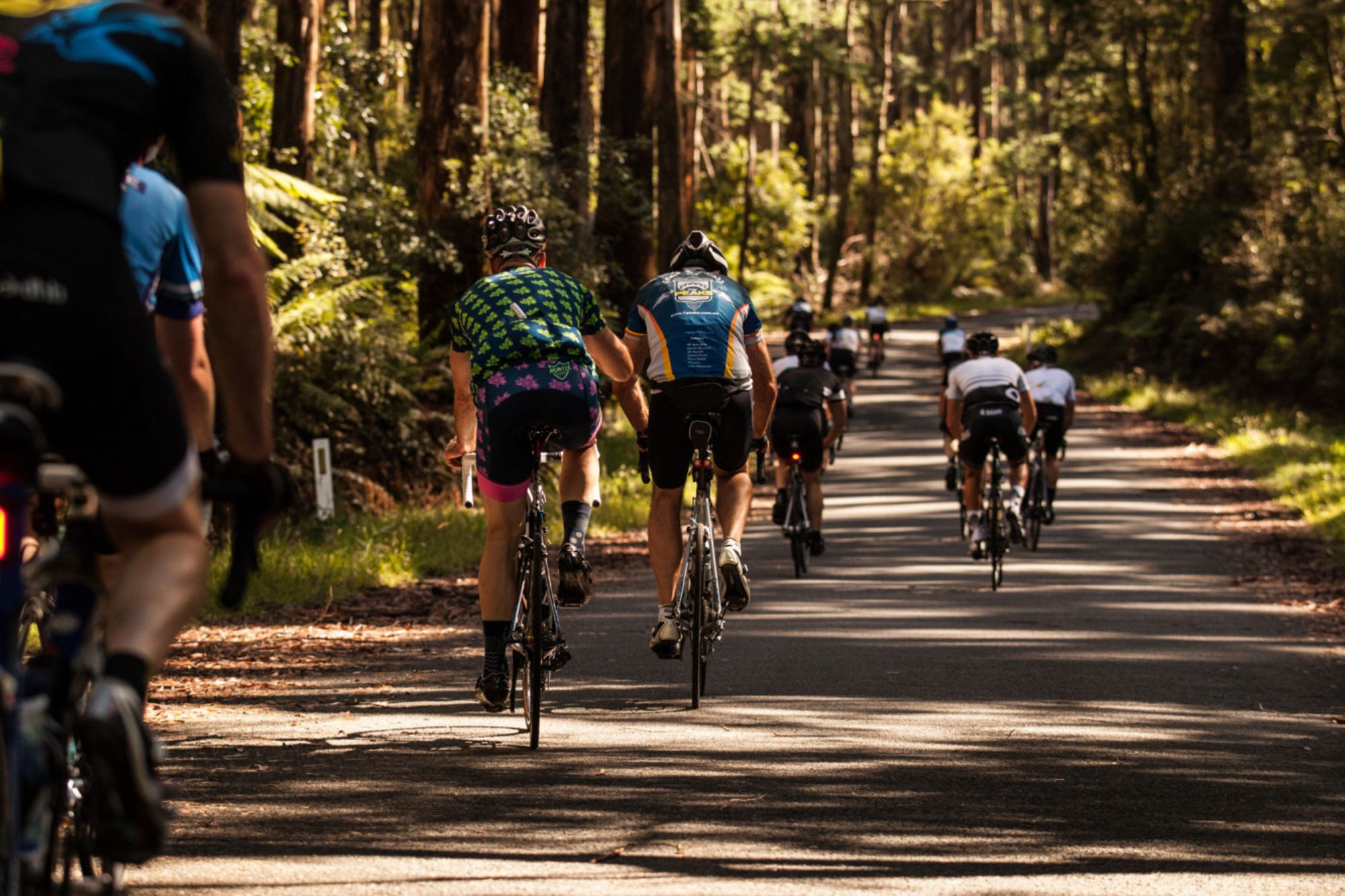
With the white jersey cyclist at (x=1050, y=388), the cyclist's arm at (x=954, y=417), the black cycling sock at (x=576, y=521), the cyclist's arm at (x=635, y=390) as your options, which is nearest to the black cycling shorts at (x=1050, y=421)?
the white jersey cyclist at (x=1050, y=388)

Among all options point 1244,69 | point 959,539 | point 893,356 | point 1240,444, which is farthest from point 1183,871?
point 893,356

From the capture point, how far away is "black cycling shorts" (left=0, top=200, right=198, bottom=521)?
123 inches

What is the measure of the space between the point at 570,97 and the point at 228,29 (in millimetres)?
Result: 9006

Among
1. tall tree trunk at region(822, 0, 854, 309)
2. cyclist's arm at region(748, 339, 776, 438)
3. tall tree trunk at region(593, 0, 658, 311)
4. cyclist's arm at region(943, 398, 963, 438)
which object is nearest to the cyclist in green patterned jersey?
cyclist's arm at region(748, 339, 776, 438)

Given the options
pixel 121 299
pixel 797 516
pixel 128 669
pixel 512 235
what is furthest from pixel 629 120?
pixel 128 669

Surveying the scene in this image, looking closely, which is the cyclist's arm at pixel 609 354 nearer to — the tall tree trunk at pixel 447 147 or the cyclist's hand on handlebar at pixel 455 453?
the cyclist's hand on handlebar at pixel 455 453

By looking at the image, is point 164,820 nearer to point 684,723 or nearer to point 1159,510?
point 684,723

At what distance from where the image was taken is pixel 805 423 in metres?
16.3

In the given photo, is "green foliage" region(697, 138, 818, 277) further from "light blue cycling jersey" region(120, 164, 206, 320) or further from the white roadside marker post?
"light blue cycling jersey" region(120, 164, 206, 320)

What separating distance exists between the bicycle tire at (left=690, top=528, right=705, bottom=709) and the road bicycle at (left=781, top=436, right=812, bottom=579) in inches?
240

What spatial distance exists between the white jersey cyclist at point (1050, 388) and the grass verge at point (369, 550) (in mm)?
4441

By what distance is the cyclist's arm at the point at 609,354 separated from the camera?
26.1 ft

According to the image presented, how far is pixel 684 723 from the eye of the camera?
26.9 feet

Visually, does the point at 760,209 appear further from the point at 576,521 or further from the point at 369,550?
the point at 576,521
